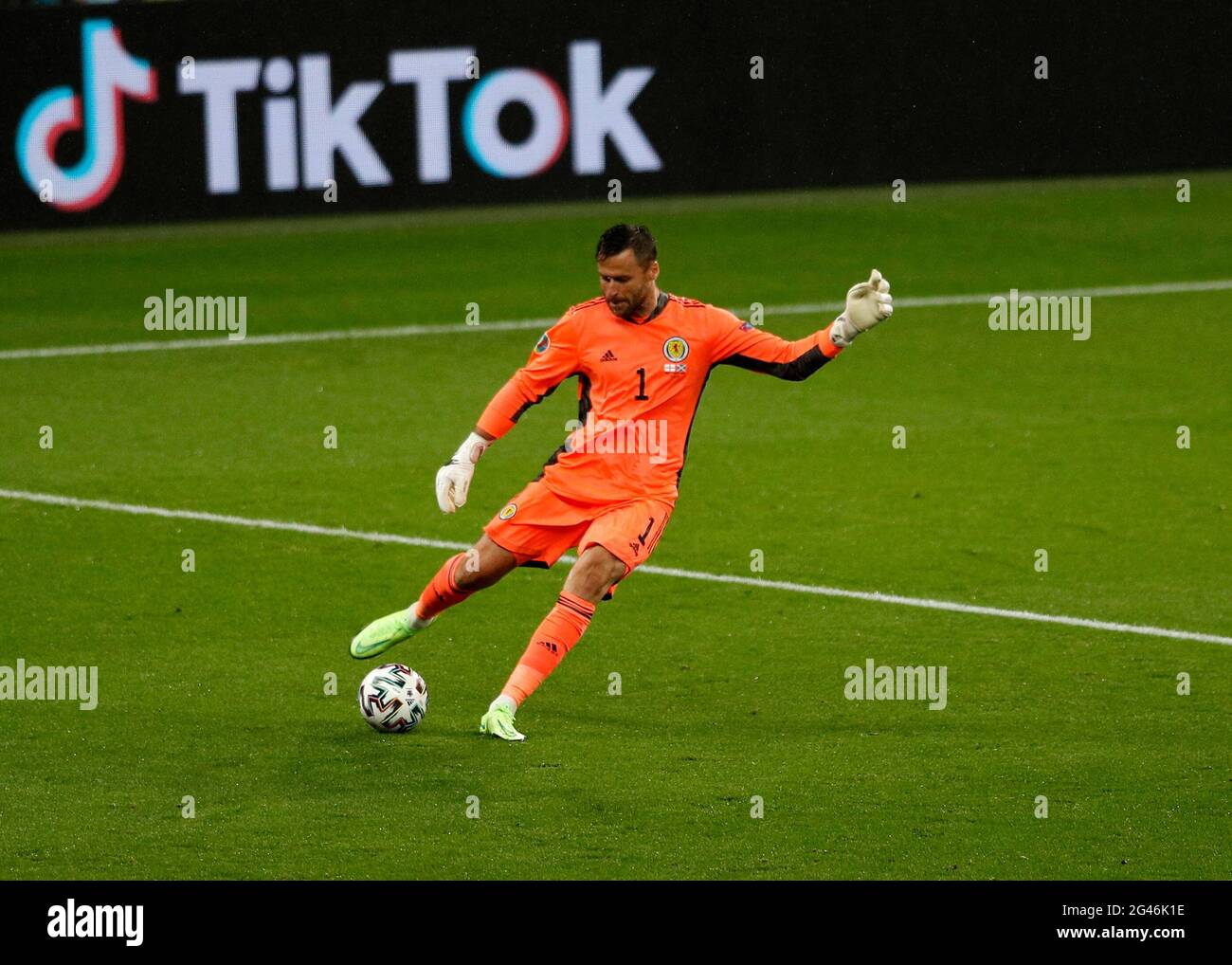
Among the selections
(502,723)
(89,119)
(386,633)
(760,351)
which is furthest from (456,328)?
(502,723)

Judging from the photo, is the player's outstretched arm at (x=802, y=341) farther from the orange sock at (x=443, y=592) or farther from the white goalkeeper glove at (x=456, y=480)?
the orange sock at (x=443, y=592)

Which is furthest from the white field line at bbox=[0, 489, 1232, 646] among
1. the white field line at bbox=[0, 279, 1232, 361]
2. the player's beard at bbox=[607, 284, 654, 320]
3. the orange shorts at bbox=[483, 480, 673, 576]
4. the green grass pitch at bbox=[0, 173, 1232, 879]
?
the white field line at bbox=[0, 279, 1232, 361]

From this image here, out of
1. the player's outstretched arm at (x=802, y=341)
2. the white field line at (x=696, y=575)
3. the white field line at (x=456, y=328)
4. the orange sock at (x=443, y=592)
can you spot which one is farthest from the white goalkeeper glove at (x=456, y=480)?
the white field line at (x=456, y=328)

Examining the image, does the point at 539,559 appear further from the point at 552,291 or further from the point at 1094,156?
the point at 1094,156

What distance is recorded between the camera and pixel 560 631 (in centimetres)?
923

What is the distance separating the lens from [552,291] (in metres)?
20.5

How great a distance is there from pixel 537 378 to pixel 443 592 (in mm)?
1111

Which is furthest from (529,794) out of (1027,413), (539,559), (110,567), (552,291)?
(552,291)

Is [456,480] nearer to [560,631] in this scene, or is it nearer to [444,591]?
[444,591]

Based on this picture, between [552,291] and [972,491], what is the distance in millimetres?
7580

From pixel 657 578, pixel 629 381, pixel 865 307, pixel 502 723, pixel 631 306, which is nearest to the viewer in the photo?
pixel 502 723

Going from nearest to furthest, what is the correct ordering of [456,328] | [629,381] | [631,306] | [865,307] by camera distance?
[865,307]
[631,306]
[629,381]
[456,328]

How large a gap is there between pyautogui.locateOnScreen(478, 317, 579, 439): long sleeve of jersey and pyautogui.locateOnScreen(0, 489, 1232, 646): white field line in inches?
111

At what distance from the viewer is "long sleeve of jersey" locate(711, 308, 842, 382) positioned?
378 inches
